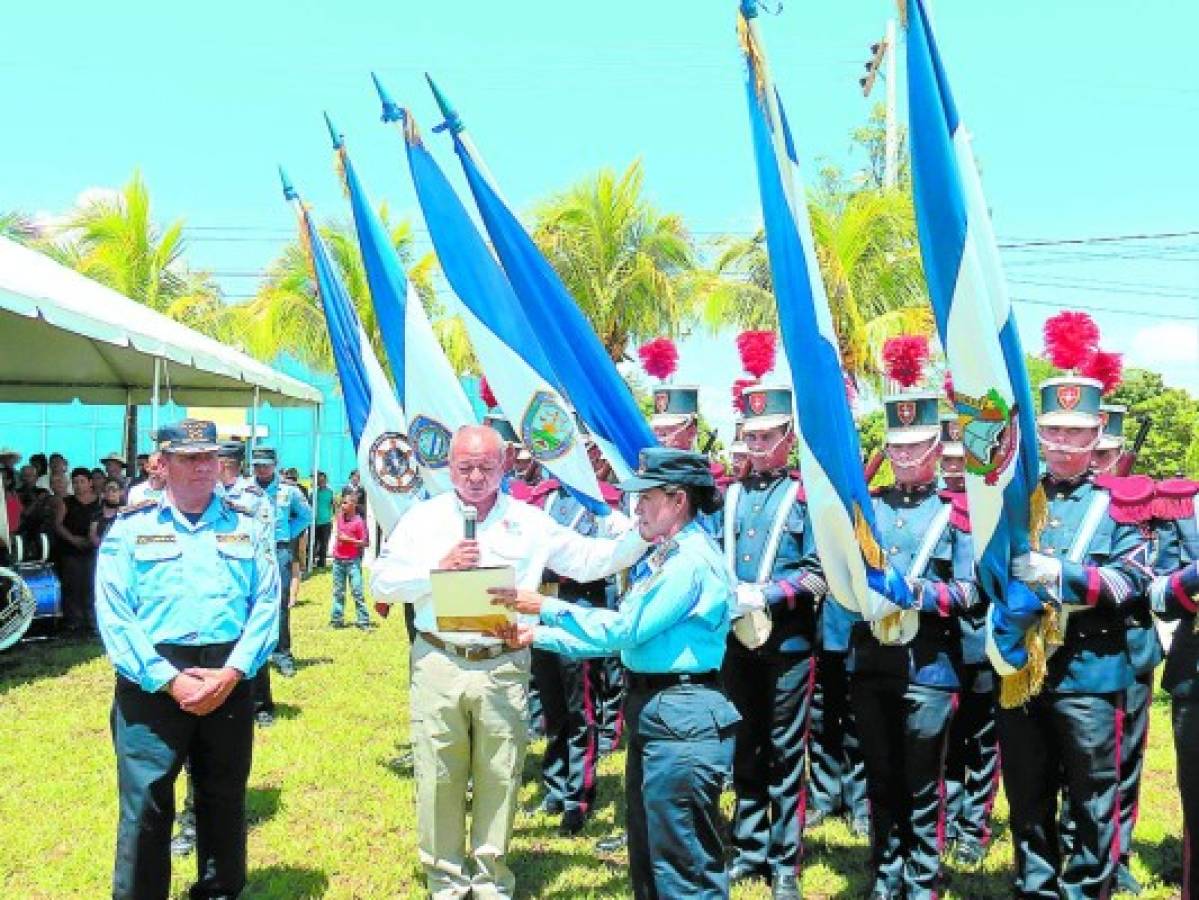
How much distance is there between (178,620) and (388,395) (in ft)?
10.2

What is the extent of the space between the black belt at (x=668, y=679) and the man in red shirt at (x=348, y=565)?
10.1 m

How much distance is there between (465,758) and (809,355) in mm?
2104

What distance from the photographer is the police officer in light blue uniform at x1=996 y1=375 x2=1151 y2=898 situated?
425cm

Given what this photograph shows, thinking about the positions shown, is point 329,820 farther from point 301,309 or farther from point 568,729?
point 301,309

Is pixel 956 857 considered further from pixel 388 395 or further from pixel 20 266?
pixel 20 266

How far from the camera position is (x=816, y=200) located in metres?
16.1

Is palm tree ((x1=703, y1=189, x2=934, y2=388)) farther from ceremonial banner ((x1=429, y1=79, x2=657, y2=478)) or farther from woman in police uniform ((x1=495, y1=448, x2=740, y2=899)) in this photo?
woman in police uniform ((x1=495, y1=448, x2=740, y2=899))

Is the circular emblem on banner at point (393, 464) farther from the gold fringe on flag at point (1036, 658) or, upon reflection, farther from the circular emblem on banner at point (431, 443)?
the gold fringe on flag at point (1036, 658)

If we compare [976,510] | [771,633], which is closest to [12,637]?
[771,633]

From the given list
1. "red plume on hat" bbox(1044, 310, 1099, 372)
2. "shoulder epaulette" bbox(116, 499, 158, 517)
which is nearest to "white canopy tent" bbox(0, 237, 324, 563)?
"shoulder epaulette" bbox(116, 499, 158, 517)

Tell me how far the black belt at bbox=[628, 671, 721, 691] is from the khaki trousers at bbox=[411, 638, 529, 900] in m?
0.80

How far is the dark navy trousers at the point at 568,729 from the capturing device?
608 centimetres

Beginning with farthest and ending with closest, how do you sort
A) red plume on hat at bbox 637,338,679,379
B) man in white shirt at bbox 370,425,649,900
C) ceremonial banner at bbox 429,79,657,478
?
red plume on hat at bbox 637,338,679,379 → ceremonial banner at bbox 429,79,657,478 → man in white shirt at bbox 370,425,649,900

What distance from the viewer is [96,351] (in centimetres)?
1602
